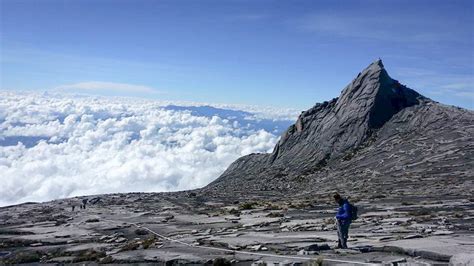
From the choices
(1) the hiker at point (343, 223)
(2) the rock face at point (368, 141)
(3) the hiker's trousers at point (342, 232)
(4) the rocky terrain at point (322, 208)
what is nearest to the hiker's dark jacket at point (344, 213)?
(1) the hiker at point (343, 223)

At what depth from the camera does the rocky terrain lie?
2561cm

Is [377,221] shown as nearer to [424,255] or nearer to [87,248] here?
[424,255]

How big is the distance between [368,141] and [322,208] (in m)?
55.9

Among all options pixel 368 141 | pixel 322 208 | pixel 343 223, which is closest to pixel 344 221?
pixel 343 223

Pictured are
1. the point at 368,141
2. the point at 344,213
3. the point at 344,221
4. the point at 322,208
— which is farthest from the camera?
the point at 368,141

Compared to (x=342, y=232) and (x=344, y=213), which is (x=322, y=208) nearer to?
(x=344, y=213)

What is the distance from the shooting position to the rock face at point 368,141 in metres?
82.4

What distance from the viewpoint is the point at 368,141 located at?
10262 centimetres

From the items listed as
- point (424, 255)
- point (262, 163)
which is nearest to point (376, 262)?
point (424, 255)

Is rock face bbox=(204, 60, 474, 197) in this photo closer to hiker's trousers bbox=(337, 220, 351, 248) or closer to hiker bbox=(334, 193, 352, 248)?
hiker bbox=(334, 193, 352, 248)

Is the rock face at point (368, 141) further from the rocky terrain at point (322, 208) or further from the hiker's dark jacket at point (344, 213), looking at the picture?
the hiker's dark jacket at point (344, 213)

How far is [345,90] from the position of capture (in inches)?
5039

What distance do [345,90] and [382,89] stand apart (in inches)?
566

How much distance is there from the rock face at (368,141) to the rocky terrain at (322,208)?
0.36m
